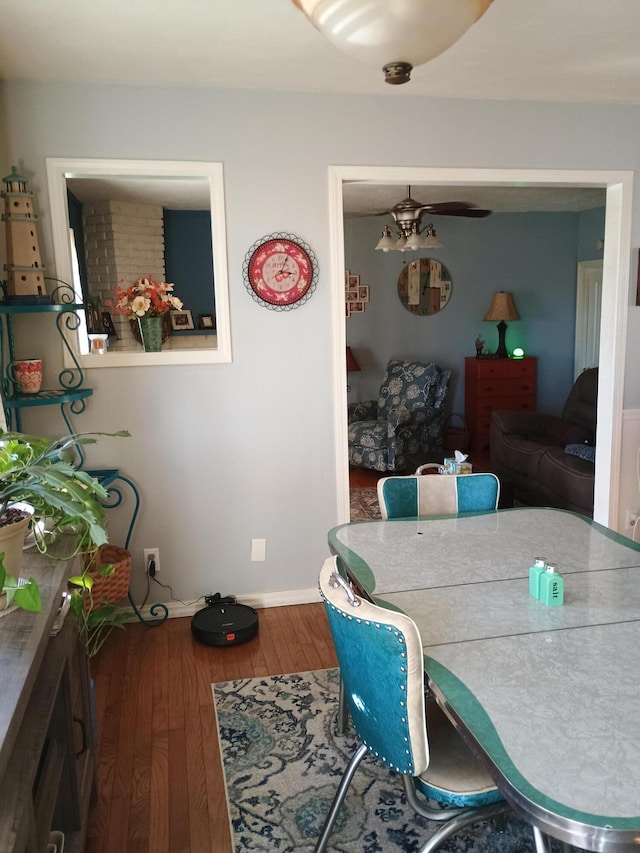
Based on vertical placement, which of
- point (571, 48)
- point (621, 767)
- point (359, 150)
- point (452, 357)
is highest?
point (571, 48)

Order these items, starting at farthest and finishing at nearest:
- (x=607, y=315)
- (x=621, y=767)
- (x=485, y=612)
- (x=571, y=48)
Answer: (x=607, y=315) < (x=571, y=48) < (x=485, y=612) < (x=621, y=767)

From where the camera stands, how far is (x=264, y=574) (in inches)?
136

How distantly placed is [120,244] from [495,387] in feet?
12.7

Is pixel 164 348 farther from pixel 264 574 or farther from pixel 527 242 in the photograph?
pixel 527 242

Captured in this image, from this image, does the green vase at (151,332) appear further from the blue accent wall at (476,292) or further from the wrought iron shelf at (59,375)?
the blue accent wall at (476,292)

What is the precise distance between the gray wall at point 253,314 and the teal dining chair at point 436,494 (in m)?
0.91

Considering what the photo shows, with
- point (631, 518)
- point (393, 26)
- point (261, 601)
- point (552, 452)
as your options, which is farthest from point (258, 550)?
point (393, 26)

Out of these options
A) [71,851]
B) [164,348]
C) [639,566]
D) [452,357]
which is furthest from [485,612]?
[452,357]

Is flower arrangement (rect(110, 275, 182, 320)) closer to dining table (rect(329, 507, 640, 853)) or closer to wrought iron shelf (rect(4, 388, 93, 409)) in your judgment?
wrought iron shelf (rect(4, 388, 93, 409))

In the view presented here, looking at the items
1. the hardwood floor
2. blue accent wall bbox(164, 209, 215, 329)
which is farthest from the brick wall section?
the hardwood floor

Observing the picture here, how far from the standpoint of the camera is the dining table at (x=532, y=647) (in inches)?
42.4

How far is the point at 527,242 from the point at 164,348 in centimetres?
492

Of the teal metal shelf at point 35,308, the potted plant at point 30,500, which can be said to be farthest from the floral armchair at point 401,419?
the potted plant at point 30,500

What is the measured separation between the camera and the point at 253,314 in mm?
3236
